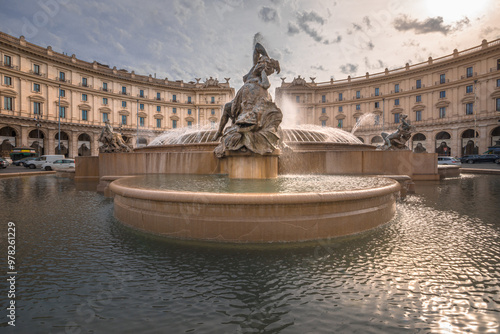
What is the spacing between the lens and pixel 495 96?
42.9 metres

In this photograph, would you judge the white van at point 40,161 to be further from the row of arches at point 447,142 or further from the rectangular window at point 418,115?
the rectangular window at point 418,115

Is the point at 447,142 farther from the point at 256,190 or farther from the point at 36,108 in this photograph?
the point at 36,108

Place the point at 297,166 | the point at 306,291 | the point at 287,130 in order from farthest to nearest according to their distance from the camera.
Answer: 1. the point at 287,130
2. the point at 297,166
3. the point at 306,291

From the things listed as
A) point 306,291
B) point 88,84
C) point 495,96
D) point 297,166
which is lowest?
point 306,291

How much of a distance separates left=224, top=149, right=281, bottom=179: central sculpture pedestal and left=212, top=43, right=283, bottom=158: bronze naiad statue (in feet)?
0.56

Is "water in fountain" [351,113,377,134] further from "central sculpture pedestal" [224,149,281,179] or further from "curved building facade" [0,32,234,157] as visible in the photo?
"central sculpture pedestal" [224,149,281,179]

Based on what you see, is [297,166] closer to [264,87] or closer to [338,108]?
[264,87]

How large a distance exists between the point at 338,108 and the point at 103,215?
6545 cm

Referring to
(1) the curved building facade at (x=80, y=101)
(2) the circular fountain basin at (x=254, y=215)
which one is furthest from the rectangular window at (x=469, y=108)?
(2) the circular fountain basin at (x=254, y=215)

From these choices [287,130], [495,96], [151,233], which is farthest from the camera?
[495,96]

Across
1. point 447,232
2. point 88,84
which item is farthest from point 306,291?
point 88,84

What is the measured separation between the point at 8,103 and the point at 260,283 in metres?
55.1

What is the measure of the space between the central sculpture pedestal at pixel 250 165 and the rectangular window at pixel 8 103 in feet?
166

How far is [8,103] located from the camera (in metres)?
41.4
